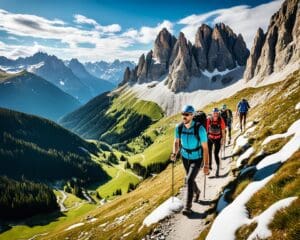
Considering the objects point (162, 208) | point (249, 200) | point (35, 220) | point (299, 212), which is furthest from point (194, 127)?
point (35, 220)

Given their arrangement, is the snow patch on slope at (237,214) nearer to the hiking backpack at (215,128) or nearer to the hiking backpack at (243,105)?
the hiking backpack at (215,128)

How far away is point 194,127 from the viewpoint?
15992 mm

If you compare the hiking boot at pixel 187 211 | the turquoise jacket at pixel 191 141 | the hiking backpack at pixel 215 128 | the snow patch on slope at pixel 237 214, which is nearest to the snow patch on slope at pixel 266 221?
the snow patch on slope at pixel 237 214

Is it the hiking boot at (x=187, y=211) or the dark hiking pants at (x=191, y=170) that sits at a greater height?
the dark hiking pants at (x=191, y=170)

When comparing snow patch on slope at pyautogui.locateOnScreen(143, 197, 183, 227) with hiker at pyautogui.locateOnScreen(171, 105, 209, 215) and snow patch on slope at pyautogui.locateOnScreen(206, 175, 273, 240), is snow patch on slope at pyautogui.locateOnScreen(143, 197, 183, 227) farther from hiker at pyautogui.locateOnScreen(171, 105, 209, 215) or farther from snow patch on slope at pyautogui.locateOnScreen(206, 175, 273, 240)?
snow patch on slope at pyautogui.locateOnScreen(206, 175, 273, 240)

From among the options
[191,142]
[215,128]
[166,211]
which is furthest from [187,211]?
[215,128]

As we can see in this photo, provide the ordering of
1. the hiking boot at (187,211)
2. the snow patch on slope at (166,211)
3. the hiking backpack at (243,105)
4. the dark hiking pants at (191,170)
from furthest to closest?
the hiking backpack at (243,105)
the snow patch on slope at (166,211)
the hiking boot at (187,211)
the dark hiking pants at (191,170)

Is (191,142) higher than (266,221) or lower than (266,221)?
higher

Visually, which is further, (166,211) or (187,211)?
(166,211)

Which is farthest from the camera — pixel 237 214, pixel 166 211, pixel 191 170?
pixel 166 211

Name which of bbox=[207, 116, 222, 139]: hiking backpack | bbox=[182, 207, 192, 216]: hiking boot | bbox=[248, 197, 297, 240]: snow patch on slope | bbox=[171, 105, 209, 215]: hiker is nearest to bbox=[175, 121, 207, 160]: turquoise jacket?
bbox=[171, 105, 209, 215]: hiker

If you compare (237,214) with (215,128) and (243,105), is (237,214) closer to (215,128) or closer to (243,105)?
(215,128)

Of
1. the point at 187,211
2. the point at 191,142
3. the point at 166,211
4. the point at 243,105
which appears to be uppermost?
the point at 243,105

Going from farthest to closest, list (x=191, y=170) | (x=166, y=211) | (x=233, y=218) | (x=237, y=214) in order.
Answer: (x=166, y=211)
(x=191, y=170)
(x=237, y=214)
(x=233, y=218)
